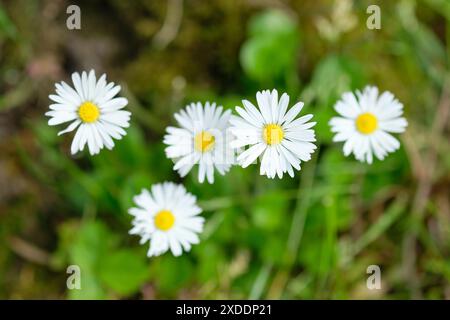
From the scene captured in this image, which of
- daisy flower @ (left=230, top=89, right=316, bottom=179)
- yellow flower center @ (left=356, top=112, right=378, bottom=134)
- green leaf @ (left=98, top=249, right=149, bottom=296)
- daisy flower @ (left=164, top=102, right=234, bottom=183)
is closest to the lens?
daisy flower @ (left=230, top=89, right=316, bottom=179)

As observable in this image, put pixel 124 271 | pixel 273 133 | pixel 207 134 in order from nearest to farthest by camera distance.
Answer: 1. pixel 273 133
2. pixel 207 134
3. pixel 124 271

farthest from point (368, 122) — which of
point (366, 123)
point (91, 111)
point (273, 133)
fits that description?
point (91, 111)

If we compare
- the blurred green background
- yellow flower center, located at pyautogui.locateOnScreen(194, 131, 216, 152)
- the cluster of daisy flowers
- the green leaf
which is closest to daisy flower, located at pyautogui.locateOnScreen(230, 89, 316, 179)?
the cluster of daisy flowers

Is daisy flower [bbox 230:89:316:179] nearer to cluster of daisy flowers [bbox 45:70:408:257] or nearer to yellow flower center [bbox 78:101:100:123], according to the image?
cluster of daisy flowers [bbox 45:70:408:257]

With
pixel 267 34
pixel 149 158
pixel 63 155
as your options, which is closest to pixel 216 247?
pixel 149 158

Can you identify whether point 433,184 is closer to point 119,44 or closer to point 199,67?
point 199,67

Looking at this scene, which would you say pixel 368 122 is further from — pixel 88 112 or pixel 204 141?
pixel 88 112

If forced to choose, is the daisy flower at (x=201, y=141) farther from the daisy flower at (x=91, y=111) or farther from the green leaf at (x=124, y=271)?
the green leaf at (x=124, y=271)
